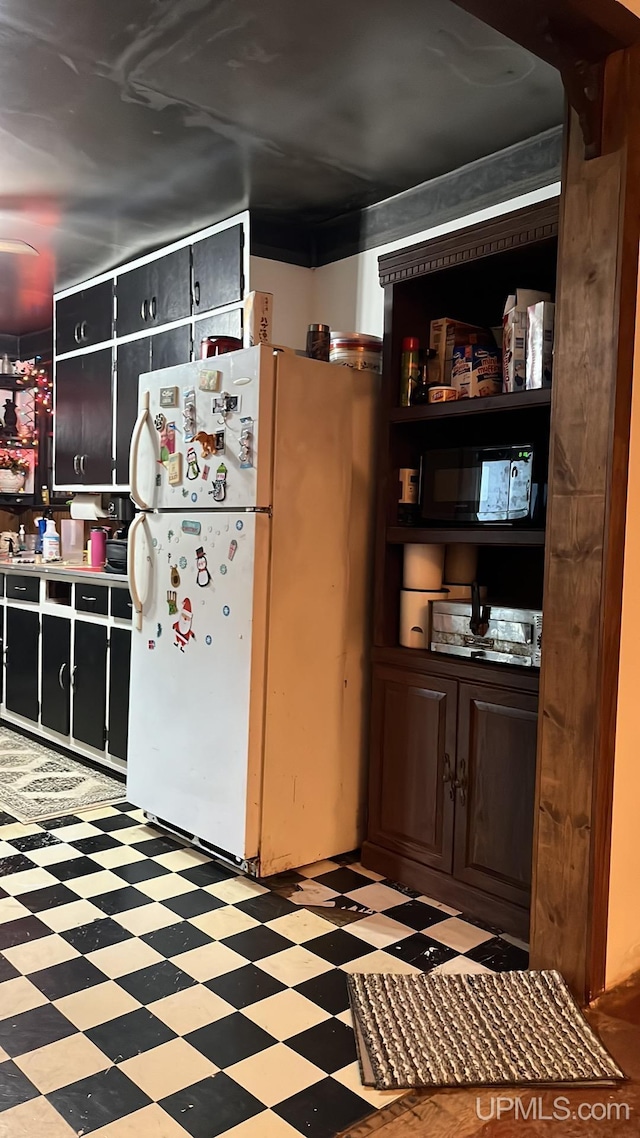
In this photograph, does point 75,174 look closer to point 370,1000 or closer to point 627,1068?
point 370,1000

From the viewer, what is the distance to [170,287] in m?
4.29

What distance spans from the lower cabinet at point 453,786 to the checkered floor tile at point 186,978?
111mm

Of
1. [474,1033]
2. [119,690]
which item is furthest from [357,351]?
[474,1033]

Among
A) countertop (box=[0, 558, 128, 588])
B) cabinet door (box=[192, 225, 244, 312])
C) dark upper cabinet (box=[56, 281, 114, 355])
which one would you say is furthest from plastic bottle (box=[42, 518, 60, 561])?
cabinet door (box=[192, 225, 244, 312])

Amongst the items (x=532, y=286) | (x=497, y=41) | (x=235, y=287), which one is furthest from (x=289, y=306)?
(x=497, y=41)

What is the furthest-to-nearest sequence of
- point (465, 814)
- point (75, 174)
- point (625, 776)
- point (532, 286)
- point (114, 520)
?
1. point (114, 520)
2. point (75, 174)
3. point (532, 286)
4. point (465, 814)
5. point (625, 776)

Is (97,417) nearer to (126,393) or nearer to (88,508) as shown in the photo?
(126,393)

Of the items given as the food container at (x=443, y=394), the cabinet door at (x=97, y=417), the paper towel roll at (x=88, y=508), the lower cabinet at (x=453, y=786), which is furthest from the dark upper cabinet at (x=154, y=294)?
the lower cabinet at (x=453, y=786)

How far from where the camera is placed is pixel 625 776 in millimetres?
2186

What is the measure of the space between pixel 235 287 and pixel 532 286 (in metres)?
1.49

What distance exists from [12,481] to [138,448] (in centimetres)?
292

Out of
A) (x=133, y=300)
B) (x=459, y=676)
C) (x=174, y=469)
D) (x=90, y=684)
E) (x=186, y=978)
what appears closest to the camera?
(x=186, y=978)

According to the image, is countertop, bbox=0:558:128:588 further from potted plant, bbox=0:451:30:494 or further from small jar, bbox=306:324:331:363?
small jar, bbox=306:324:331:363

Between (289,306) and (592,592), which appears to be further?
(289,306)
